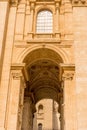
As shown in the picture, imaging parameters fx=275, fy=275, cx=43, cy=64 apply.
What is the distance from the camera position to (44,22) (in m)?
22.1

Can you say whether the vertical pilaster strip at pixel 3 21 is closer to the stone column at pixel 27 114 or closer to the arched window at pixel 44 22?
the arched window at pixel 44 22

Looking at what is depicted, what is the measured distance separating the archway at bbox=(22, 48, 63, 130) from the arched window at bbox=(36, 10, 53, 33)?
6.74 feet

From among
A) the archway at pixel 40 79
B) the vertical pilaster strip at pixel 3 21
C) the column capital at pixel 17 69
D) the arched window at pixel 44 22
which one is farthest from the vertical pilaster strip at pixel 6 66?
the arched window at pixel 44 22

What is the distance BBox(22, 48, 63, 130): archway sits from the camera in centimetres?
2158

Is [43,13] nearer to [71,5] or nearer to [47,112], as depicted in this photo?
[71,5]

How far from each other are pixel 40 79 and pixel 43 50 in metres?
7.68

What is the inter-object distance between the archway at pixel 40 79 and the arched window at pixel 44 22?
2054 millimetres

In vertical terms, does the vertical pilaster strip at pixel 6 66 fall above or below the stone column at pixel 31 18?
below

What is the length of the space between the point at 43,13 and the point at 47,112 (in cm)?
2635

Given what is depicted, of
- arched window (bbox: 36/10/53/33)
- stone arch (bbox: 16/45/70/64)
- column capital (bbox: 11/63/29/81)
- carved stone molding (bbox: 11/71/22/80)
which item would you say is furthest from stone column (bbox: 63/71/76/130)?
arched window (bbox: 36/10/53/33)

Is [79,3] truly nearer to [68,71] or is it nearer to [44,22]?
[44,22]

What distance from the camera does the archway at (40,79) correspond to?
2158 cm

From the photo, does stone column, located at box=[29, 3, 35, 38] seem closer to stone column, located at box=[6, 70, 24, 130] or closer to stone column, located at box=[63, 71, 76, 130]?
stone column, located at box=[6, 70, 24, 130]

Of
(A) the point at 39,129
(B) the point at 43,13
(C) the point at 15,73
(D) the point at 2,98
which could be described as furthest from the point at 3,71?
(A) the point at 39,129
